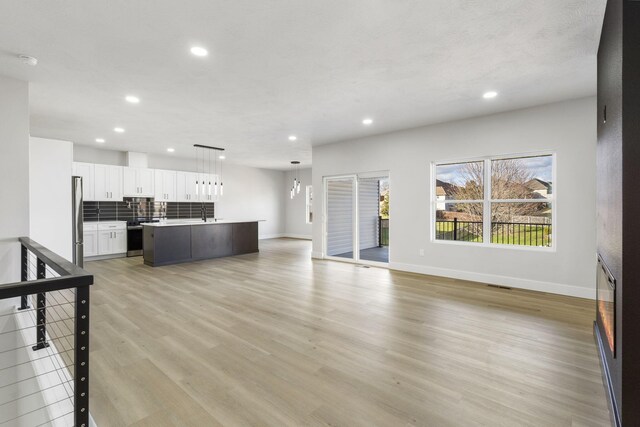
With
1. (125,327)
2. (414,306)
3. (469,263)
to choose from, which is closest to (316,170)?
(469,263)

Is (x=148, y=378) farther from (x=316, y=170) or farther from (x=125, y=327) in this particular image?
(x=316, y=170)

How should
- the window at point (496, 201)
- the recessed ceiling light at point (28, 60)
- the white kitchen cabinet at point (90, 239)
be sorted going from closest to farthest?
the recessed ceiling light at point (28, 60)
the window at point (496, 201)
the white kitchen cabinet at point (90, 239)

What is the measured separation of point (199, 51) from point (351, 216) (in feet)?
16.1

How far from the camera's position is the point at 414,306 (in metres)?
3.90

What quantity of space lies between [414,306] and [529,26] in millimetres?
3151

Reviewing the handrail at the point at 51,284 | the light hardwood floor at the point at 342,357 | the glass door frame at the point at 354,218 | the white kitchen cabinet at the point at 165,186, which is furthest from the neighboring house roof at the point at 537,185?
the white kitchen cabinet at the point at 165,186

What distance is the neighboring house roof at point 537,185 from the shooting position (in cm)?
466

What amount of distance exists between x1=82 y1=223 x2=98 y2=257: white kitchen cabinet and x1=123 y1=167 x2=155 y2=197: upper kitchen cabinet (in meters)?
1.14

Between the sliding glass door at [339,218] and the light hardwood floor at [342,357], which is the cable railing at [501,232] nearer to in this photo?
the light hardwood floor at [342,357]

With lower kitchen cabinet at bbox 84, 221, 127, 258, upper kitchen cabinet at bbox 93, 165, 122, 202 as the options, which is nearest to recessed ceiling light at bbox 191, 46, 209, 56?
upper kitchen cabinet at bbox 93, 165, 122, 202

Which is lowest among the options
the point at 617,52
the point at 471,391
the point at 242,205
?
the point at 471,391

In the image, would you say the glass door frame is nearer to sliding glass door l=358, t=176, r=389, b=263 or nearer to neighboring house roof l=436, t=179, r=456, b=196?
sliding glass door l=358, t=176, r=389, b=263

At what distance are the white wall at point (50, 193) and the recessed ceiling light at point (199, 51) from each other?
3.45m

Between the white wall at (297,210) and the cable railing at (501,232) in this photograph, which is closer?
the cable railing at (501,232)
